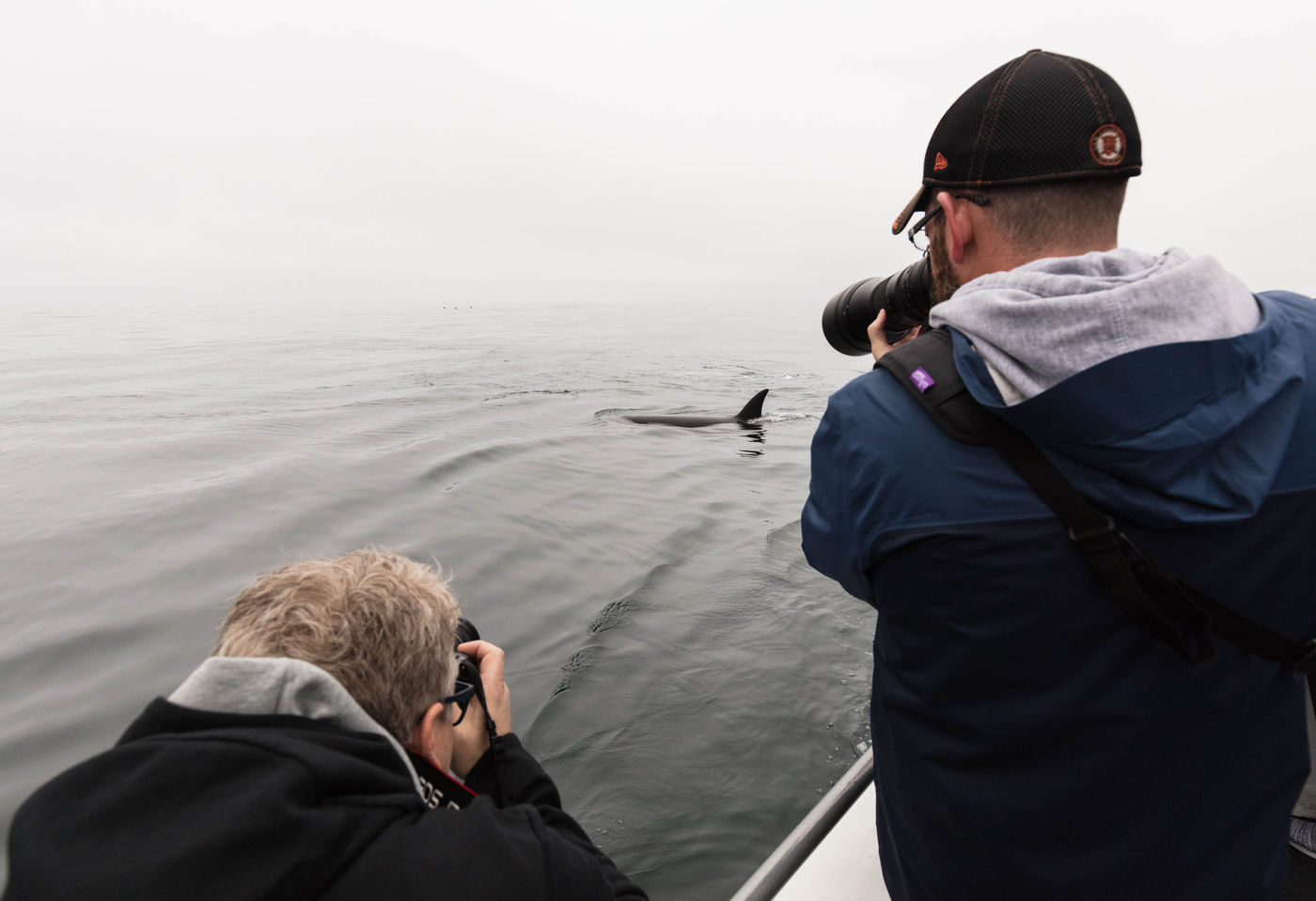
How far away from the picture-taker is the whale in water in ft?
49.2

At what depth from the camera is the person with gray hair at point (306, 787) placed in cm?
105

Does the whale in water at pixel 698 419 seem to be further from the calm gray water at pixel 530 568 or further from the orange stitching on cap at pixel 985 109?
the orange stitching on cap at pixel 985 109

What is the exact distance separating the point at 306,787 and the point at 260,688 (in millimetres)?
212

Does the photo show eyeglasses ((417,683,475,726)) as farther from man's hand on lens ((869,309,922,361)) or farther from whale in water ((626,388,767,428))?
whale in water ((626,388,767,428))

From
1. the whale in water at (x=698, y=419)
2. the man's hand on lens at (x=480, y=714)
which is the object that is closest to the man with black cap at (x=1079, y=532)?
the man's hand on lens at (x=480, y=714)

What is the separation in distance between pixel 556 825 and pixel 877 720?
801 mm

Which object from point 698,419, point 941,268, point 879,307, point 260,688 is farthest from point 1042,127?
point 698,419

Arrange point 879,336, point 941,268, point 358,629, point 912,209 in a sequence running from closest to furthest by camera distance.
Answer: point 358,629, point 941,268, point 912,209, point 879,336

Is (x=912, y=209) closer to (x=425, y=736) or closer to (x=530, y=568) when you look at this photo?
(x=425, y=736)

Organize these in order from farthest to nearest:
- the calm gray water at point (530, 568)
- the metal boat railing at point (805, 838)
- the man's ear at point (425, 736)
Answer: the calm gray water at point (530, 568) → the metal boat railing at point (805, 838) → the man's ear at point (425, 736)

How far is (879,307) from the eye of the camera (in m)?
2.78

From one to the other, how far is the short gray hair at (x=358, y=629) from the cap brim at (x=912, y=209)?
4.91ft

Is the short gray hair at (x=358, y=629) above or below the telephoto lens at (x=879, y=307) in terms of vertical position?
below

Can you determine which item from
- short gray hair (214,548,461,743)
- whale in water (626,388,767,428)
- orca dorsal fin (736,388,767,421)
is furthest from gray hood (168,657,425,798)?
orca dorsal fin (736,388,767,421)
